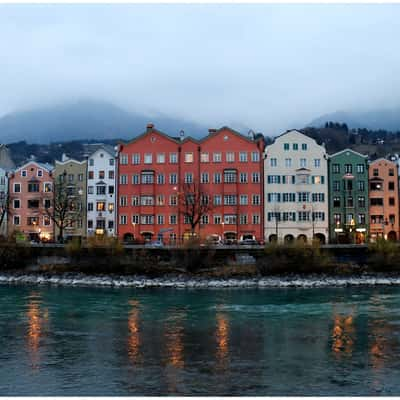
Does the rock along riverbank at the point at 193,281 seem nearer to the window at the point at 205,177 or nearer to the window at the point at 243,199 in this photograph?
the window at the point at 243,199

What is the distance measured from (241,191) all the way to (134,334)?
46289 millimetres

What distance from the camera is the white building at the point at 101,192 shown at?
240 ft

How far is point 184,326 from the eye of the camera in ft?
88.9

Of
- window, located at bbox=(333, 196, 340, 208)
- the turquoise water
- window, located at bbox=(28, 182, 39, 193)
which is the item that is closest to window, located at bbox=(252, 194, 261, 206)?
window, located at bbox=(333, 196, 340, 208)

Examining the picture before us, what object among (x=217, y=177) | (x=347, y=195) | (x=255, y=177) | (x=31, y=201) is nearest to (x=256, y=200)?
(x=255, y=177)

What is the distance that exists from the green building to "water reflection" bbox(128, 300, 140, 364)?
4087 cm

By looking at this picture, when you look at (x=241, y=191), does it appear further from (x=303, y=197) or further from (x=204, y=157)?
(x=303, y=197)

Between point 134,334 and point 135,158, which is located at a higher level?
point 135,158

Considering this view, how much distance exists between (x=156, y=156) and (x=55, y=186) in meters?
13.9

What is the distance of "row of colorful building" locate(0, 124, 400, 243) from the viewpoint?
69.8 m

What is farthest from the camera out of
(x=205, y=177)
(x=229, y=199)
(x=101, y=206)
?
(x=101, y=206)

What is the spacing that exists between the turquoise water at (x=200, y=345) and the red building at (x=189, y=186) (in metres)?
31.6

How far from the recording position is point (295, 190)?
2758 inches

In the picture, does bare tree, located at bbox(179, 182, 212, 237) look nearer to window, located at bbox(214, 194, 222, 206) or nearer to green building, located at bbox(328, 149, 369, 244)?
window, located at bbox(214, 194, 222, 206)
